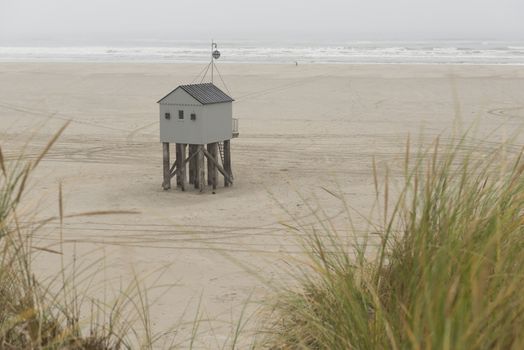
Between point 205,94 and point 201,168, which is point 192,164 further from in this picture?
point 205,94

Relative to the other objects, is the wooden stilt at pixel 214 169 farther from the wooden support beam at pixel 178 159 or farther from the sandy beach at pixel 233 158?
the wooden support beam at pixel 178 159

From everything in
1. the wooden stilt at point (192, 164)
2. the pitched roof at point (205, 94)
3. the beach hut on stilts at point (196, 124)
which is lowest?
the wooden stilt at point (192, 164)

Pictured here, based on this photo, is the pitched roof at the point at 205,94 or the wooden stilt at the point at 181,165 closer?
the pitched roof at the point at 205,94

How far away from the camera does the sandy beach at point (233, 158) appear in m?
10.0

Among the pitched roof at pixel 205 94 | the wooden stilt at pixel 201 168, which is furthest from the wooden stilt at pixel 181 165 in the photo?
the pitched roof at pixel 205 94

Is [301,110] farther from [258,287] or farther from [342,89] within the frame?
[258,287]

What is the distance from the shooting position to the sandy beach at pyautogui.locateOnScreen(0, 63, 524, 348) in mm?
10000

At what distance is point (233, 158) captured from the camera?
62.7 feet

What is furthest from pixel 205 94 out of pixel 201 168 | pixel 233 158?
pixel 233 158

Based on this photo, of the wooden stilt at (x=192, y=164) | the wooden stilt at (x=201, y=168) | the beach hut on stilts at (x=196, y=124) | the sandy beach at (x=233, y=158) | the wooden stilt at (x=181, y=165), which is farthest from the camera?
the wooden stilt at (x=192, y=164)

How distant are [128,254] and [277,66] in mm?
36372

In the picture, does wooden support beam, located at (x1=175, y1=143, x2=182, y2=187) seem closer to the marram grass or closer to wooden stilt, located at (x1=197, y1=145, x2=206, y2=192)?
wooden stilt, located at (x1=197, y1=145, x2=206, y2=192)

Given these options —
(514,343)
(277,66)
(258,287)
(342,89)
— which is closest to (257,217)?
(258,287)

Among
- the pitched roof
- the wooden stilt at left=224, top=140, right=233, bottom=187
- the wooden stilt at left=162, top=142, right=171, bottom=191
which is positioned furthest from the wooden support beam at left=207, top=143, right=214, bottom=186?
the pitched roof
